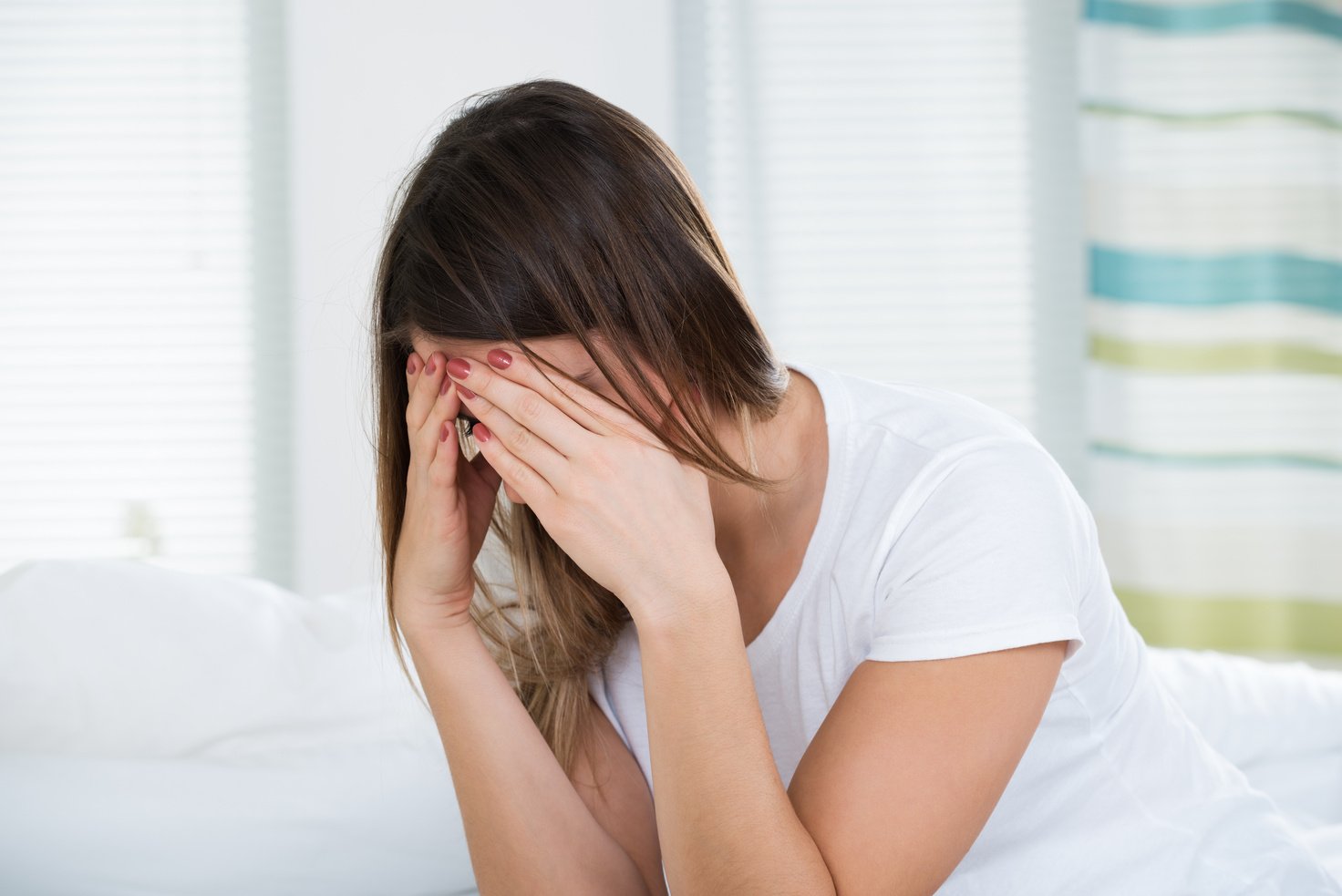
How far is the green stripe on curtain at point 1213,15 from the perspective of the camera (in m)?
2.47

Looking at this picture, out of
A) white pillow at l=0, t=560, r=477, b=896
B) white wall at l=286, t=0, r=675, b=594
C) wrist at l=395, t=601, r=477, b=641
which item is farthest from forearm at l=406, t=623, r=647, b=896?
white wall at l=286, t=0, r=675, b=594

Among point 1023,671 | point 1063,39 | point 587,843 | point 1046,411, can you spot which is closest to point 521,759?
point 587,843

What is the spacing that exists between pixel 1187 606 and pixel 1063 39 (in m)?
1.35

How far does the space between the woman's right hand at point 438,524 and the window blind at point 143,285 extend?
4.70ft

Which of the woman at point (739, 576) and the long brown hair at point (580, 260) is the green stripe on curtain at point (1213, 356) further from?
the long brown hair at point (580, 260)

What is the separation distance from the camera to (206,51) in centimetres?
233

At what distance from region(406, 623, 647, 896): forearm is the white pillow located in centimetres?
12

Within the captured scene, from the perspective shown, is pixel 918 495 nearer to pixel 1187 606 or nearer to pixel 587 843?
pixel 587 843

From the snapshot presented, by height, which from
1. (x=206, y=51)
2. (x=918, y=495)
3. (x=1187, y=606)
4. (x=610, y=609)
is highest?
(x=206, y=51)

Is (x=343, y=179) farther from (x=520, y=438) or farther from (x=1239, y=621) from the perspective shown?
(x=1239, y=621)

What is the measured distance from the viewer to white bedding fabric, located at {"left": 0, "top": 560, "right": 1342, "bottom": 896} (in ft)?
3.07

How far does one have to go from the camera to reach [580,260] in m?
0.79

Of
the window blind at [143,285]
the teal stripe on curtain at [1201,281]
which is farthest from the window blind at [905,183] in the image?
the window blind at [143,285]

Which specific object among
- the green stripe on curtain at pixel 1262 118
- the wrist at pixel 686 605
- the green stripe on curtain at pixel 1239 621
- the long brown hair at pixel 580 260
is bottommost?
the green stripe on curtain at pixel 1239 621
